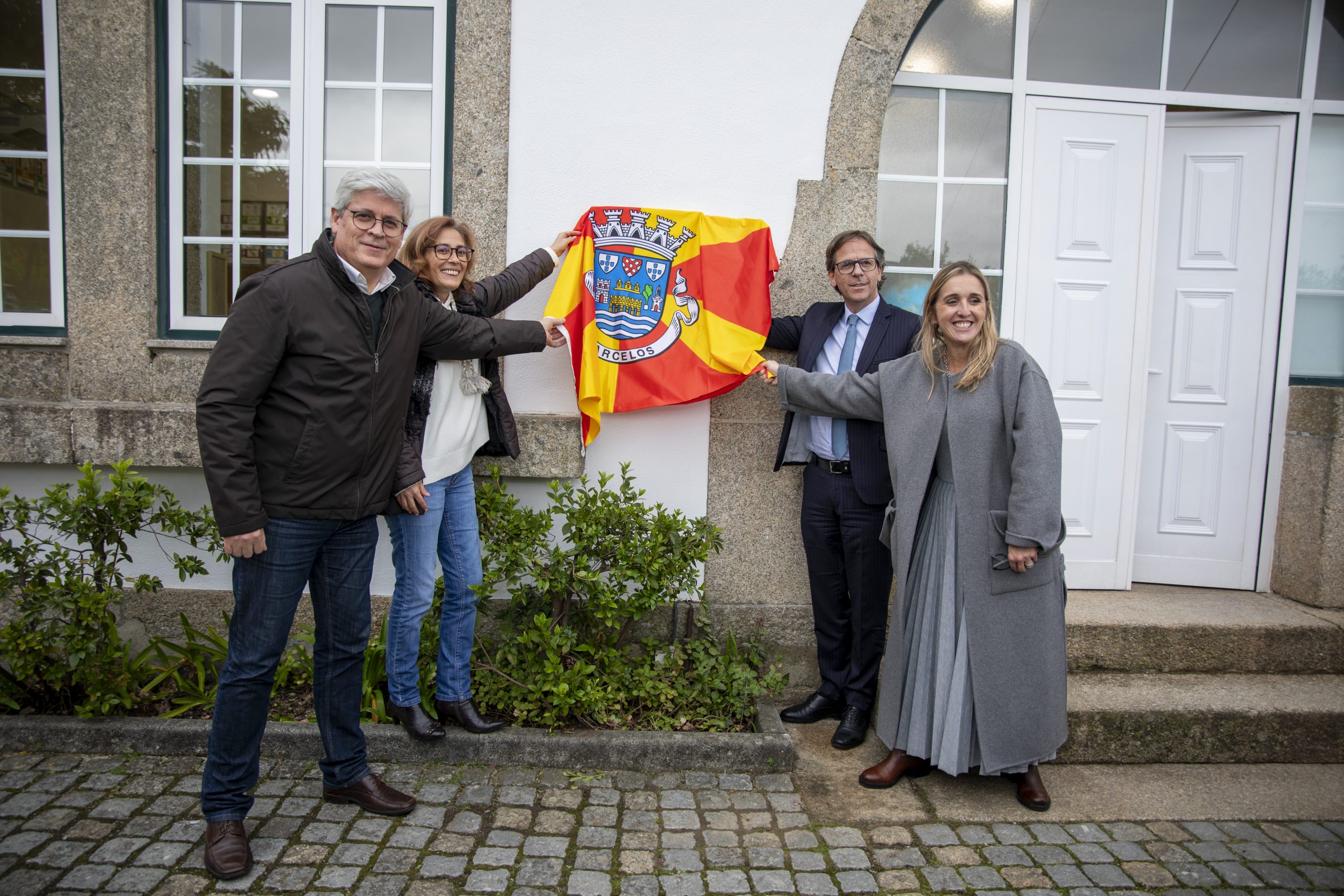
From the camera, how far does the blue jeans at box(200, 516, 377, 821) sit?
8.99 ft

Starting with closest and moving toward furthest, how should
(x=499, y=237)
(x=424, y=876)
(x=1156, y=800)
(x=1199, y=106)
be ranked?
(x=424, y=876) < (x=1156, y=800) < (x=499, y=237) < (x=1199, y=106)

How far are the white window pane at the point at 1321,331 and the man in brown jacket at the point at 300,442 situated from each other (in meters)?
4.85

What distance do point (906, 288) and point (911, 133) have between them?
2.82 ft

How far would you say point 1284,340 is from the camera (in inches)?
182

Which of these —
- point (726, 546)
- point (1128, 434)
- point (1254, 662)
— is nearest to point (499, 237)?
point (726, 546)

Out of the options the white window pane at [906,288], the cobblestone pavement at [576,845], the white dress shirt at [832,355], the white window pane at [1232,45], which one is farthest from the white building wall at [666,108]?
the white window pane at [1232,45]

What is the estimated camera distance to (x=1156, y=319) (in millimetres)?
4723

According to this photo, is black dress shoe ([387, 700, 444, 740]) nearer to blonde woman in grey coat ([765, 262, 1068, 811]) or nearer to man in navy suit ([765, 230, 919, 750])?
man in navy suit ([765, 230, 919, 750])

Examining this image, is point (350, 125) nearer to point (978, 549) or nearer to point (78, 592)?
point (78, 592)

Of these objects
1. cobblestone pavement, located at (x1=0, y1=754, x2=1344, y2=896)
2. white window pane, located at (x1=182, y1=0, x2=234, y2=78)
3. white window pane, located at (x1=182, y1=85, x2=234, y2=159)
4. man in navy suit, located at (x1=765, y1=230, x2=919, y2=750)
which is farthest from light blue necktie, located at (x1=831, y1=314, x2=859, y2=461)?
white window pane, located at (x1=182, y1=0, x2=234, y2=78)

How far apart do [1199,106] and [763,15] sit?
251cm

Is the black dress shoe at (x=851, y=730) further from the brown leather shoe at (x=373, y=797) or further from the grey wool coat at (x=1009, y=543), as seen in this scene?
the brown leather shoe at (x=373, y=797)

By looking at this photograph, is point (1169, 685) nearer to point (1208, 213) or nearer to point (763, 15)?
point (1208, 213)

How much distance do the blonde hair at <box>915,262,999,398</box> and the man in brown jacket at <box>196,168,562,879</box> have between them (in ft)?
6.66
